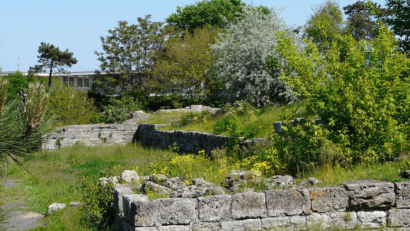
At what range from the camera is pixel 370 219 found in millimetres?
6598

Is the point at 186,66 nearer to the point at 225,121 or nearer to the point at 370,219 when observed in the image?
the point at 225,121

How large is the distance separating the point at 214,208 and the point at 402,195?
2.89 metres

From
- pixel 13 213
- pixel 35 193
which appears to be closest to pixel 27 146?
pixel 13 213

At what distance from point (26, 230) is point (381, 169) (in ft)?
21.3

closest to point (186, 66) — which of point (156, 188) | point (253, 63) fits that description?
point (253, 63)

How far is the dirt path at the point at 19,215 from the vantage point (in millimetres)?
8312

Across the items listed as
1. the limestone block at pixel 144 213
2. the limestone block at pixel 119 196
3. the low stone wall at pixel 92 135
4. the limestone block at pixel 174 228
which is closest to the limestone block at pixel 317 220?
the limestone block at pixel 174 228

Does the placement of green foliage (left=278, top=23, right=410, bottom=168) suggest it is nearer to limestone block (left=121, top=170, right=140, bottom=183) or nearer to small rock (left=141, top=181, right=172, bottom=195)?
small rock (left=141, top=181, right=172, bottom=195)

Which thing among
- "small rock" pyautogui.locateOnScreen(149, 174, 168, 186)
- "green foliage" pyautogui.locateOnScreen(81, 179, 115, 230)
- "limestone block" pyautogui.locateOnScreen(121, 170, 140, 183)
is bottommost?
"green foliage" pyautogui.locateOnScreen(81, 179, 115, 230)

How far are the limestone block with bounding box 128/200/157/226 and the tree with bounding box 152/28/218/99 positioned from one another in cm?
2320

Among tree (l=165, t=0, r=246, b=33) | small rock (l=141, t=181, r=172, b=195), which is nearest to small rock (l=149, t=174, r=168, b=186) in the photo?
small rock (l=141, t=181, r=172, b=195)

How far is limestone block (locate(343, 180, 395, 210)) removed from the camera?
6516 millimetres

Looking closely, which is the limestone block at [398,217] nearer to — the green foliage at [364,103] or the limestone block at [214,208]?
the green foliage at [364,103]

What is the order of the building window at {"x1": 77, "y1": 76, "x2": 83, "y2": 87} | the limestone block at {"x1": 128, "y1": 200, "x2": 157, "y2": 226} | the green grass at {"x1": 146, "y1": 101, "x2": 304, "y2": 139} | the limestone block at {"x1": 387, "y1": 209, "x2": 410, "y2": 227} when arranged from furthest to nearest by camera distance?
the building window at {"x1": 77, "y1": 76, "x2": 83, "y2": 87} < the green grass at {"x1": 146, "y1": 101, "x2": 304, "y2": 139} < the limestone block at {"x1": 387, "y1": 209, "x2": 410, "y2": 227} < the limestone block at {"x1": 128, "y1": 200, "x2": 157, "y2": 226}
